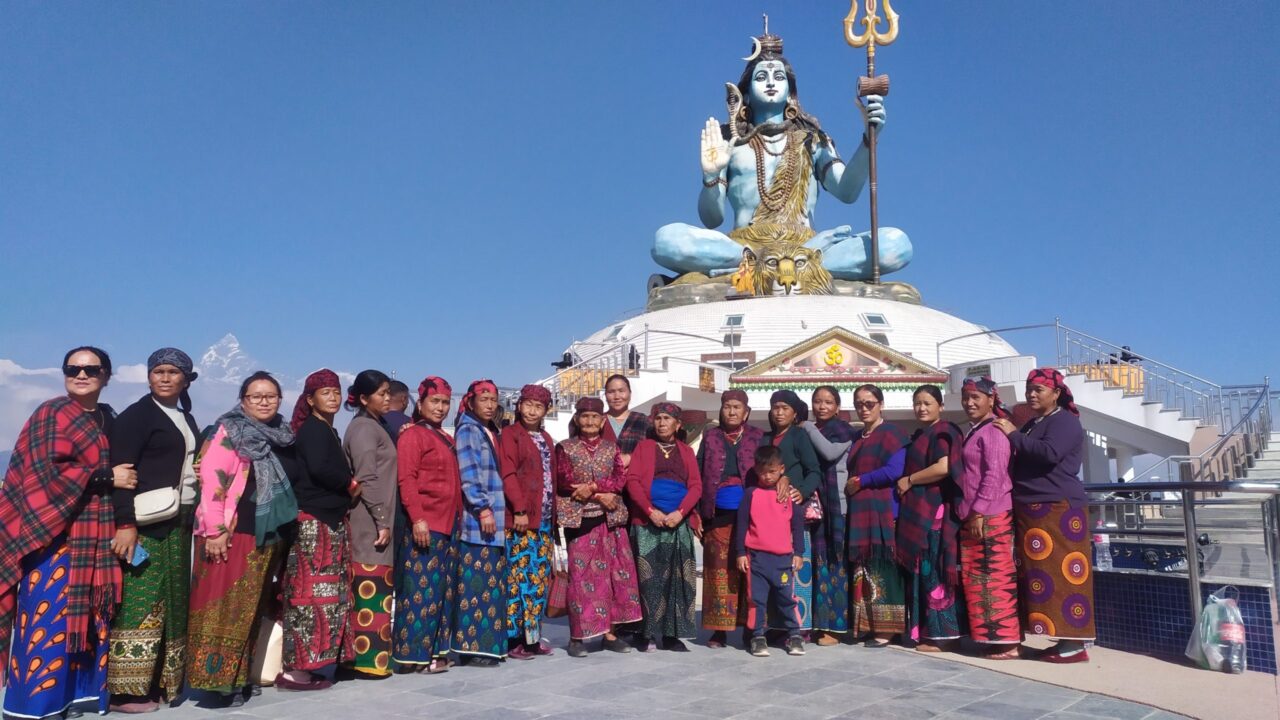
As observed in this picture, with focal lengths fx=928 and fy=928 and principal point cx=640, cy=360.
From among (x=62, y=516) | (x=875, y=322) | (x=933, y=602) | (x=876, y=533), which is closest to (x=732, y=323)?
(x=875, y=322)

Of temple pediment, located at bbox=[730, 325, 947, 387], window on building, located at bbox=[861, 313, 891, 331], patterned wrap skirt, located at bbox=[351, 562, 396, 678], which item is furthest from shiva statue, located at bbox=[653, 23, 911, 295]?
patterned wrap skirt, located at bbox=[351, 562, 396, 678]

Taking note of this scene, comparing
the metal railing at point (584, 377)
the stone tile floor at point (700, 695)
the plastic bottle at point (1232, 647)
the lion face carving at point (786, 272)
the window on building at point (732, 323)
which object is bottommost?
the stone tile floor at point (700, 695)

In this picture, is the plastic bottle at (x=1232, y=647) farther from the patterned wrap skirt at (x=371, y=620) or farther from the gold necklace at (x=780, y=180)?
the gold necklace at (x=780, y=180)

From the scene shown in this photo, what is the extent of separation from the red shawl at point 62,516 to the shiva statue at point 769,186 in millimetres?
17239

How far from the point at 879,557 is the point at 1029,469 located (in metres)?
0.95

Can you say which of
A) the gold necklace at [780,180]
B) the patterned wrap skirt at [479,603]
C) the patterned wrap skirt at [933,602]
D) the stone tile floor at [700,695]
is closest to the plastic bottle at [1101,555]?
the patterned wrap skirt at [933,602]

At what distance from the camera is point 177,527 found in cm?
411

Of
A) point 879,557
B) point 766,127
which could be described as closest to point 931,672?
point 879,557

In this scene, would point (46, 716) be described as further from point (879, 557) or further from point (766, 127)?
point (766, 127)

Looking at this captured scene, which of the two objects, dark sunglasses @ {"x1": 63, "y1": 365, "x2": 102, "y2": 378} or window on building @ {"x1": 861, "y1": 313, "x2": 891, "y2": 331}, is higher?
window on building @ {"x1": 861, "y1": 313, "x2": 891, "y2": 331}

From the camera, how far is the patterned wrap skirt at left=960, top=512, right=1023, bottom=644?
A: 4883 mm

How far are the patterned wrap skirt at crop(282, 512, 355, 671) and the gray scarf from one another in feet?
0.53

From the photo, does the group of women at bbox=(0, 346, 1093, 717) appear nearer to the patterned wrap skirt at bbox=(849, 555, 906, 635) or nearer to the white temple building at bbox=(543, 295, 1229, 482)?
the patterned wrap skirt at bbox=(849, 555, 906, 635)

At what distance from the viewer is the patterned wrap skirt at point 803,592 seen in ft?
17.4
